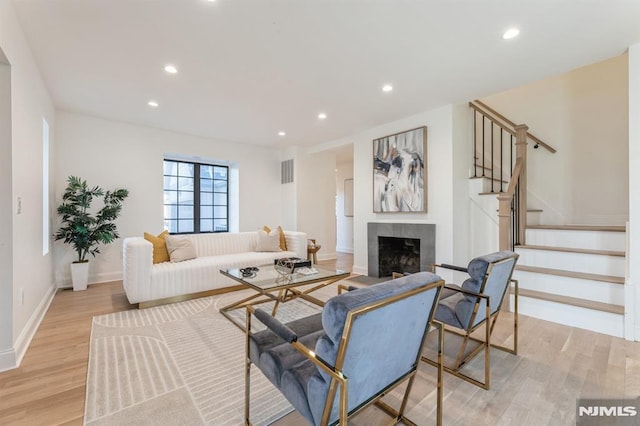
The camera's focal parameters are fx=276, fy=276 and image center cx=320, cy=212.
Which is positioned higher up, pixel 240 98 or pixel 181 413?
pixel 240 98

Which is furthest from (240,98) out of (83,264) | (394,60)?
(83,264)

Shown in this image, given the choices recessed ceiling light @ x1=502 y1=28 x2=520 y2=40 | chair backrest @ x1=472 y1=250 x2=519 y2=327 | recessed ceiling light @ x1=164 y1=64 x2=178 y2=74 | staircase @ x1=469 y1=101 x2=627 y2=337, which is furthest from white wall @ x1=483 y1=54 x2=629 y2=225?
recessed ceiling light @ x1=164 y1=64 x2=178 y2=74

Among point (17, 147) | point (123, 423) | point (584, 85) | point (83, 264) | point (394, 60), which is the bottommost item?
point (123, 423)

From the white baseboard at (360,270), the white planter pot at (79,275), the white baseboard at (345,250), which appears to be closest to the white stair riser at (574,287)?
the white baseboard at (360,270)

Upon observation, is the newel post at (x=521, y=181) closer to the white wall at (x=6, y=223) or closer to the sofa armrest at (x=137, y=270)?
the sofa armrest at (x=137, y=270)

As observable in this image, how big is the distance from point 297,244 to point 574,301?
3594 millimetres

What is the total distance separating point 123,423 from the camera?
148 centimetres

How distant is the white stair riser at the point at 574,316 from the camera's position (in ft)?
8.28

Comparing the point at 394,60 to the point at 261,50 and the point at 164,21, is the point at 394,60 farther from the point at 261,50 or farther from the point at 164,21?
the point at 164,21

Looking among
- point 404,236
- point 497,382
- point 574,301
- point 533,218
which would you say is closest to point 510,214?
point 574,301

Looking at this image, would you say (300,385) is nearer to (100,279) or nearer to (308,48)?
(308,48)

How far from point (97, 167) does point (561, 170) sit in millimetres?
7350

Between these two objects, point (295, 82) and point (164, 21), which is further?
point (295, 82)

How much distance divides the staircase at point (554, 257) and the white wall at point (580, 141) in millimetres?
276
